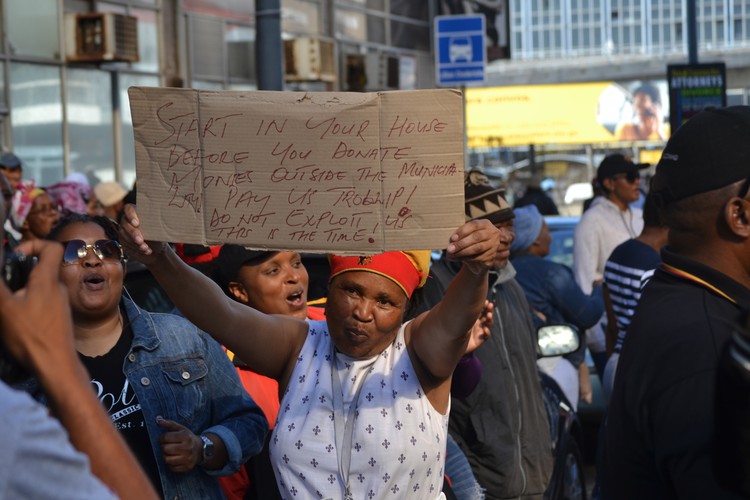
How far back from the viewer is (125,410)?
3676 mm

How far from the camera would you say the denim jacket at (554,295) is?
7.22 m

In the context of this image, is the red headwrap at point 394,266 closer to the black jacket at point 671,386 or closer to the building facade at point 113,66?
the black jacket at point 671,386

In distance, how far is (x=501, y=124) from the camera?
52.2 m

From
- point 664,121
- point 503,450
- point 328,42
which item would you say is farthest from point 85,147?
point 664,121

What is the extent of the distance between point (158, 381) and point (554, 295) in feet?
12.8

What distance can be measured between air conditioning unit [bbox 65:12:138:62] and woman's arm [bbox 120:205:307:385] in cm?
1350

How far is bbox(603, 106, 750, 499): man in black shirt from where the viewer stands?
2574 millimetres

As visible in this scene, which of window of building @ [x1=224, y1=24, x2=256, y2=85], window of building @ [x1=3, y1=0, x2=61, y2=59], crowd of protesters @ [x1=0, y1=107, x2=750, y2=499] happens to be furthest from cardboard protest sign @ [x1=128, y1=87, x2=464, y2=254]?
window of building @ [x1=224, y1=24, x2=256, y2=85]

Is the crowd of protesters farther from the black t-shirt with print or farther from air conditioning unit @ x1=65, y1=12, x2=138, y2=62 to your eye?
air conditioning unit @ x1=65, y1=12, x2=138, y2=62

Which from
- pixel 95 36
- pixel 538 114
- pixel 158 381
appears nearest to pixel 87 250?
pixel 158 381

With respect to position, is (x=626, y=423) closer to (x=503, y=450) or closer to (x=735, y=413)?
(x=735, y=413)

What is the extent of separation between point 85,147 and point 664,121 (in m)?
42.0

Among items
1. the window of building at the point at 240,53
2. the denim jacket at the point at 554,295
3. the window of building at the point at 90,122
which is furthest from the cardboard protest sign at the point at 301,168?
the window of building at the point at 240,53

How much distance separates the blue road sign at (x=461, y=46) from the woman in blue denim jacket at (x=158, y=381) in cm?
1021
